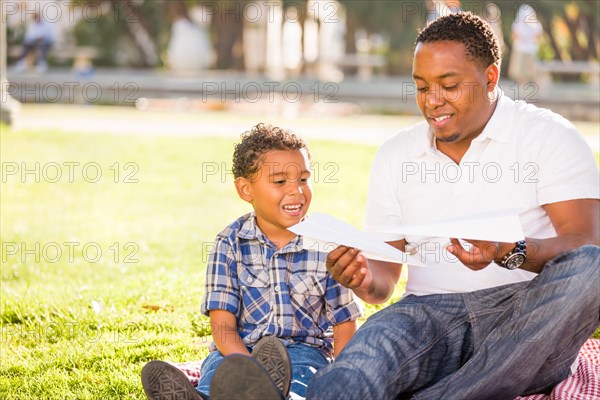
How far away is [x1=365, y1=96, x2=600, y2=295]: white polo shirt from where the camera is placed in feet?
11.4

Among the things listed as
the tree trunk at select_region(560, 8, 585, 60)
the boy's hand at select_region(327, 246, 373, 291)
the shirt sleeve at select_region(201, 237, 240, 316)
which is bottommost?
the shirt sleeve at select_region(201, 237, 240, 316)

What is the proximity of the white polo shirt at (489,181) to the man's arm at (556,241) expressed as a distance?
4 cm

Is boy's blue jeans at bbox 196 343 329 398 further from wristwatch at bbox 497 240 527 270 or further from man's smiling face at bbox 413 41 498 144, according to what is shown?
man's smiling face at bbox 413 41 498 144

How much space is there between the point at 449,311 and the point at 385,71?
22.9 m

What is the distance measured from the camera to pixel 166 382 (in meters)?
3.14

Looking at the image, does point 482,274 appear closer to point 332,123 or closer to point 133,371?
point 133,371

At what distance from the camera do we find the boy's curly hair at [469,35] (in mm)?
3637

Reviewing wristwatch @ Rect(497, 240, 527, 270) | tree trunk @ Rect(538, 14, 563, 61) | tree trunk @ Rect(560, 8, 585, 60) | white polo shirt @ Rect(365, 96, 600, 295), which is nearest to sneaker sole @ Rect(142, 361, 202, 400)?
white polo shirt @ Rect(365, 96, 600, 295)

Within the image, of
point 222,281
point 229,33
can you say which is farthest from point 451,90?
point 229,33

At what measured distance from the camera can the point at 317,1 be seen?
23734 millimetres

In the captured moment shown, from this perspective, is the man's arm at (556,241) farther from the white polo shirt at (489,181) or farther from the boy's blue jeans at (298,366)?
the boy's blue jeans at (298,366)

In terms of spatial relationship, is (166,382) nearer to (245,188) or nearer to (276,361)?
(276,361)

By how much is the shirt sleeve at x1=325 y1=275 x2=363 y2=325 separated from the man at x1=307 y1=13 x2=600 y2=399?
0.58 feet

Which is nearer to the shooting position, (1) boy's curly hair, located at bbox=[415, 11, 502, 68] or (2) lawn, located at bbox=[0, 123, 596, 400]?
(1) boy's curly hair, located at bbox=[415, 11, 502, 68]
